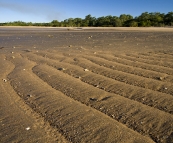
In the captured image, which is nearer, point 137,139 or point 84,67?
point 137,139

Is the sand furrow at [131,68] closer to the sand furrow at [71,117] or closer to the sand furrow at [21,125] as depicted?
the sand furrow at [71,117]

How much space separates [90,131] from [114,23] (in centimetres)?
3813

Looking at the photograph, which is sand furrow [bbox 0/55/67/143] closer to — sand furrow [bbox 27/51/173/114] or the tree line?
sand furrow [bbox 27/51/173/114]

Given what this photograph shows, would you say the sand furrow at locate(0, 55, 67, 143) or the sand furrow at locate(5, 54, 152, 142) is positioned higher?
the sand furrow at locate(0, 55, 67, 143)

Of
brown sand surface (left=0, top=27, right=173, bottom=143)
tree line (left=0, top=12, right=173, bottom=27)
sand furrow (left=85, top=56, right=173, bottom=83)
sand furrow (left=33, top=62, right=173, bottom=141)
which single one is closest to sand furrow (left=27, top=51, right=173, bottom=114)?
brown sand surface (left=0, top=27, right=173, bottom=143)

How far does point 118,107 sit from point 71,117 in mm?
494

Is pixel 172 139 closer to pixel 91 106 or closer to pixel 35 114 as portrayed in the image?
pixel 91 106

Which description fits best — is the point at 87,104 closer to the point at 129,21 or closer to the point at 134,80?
the point at 134,80

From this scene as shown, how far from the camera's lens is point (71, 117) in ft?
7.07

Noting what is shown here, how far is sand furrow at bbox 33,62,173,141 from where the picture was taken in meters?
1.95

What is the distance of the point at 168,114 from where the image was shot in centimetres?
216

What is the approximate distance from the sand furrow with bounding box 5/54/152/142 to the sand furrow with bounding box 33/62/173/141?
9cm

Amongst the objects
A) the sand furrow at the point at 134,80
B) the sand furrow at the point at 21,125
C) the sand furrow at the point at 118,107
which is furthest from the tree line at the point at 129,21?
the sand furrow at the point at 21,125

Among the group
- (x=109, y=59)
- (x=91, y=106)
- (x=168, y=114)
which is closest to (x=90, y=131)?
(x=91, y=106)
